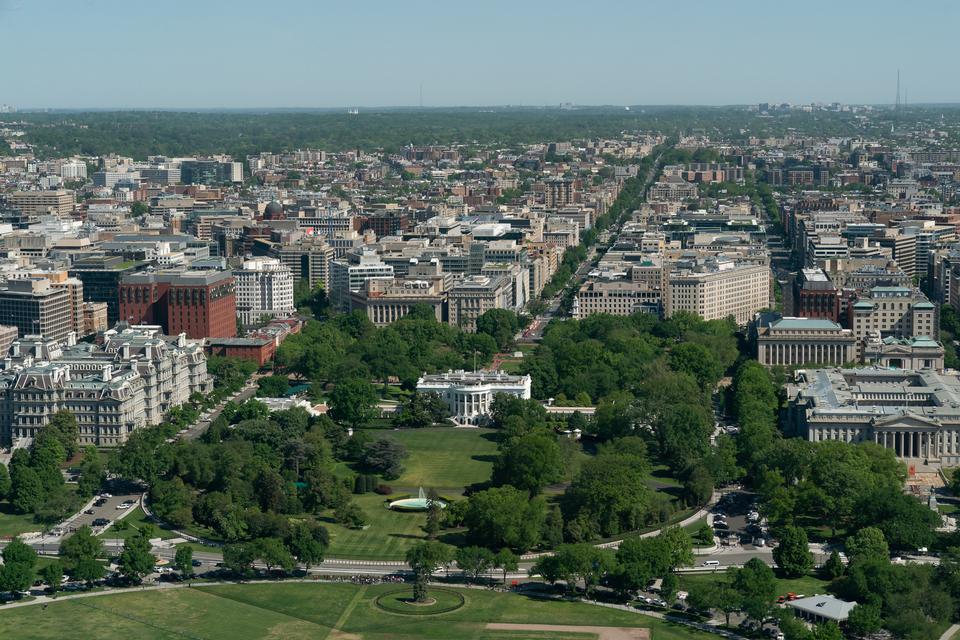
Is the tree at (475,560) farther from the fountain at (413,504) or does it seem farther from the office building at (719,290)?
the office building at (719,290)

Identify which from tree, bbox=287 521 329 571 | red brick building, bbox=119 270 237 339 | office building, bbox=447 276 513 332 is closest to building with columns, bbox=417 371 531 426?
red brick building, bbox=119 270 237 339

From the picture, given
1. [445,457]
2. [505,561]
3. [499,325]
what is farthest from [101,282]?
[505,561]

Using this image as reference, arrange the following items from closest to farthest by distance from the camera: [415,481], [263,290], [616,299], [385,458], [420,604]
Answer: [420,604] < [415,481] < [385,458] < [616,299] < [263,290]

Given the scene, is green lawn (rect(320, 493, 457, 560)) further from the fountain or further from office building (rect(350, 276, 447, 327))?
office building (rect(350, 276, 447, 327))

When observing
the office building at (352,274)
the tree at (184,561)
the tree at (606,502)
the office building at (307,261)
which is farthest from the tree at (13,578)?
the office building at (307,261)

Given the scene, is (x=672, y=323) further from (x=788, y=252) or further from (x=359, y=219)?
(x=359, y=219)

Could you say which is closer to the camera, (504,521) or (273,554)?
(273,554)

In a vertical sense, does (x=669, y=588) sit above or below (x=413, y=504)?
above

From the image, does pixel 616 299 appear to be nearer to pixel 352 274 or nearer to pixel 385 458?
pixel 352 274
